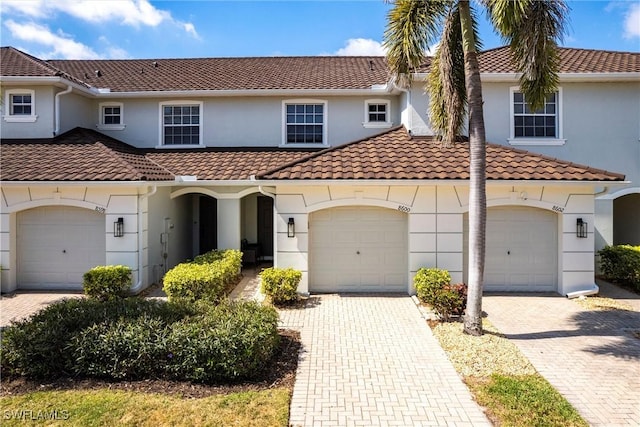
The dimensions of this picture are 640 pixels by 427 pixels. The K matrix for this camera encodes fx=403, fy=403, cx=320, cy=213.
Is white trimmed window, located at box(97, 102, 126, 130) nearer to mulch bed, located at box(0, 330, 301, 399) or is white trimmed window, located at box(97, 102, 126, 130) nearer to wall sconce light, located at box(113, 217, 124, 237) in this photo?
wall sconce light, located at box(113, 217, 124, 237)

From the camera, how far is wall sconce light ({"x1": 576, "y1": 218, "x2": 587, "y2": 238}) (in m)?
11.4

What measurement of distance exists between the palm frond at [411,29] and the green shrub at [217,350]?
6.12m

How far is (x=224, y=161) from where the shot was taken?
14.8 meters

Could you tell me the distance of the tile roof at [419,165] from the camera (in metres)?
11.1

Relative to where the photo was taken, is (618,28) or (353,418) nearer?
(353,418)

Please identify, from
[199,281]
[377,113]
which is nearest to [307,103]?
[377,113]

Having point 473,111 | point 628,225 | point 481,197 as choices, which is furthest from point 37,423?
point 628,225

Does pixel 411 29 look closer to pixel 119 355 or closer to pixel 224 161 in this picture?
pixel 119 355

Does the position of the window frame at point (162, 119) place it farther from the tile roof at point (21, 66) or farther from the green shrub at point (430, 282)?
the green shrub at point (430, 282)

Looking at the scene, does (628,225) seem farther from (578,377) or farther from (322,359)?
(322,359)

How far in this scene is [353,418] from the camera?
17.7 feet

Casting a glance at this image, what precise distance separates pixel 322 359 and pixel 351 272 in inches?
188

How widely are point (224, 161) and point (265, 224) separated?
3.74 metres

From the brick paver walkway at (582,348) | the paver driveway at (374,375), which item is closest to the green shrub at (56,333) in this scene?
the paver driveway at (374,375)
